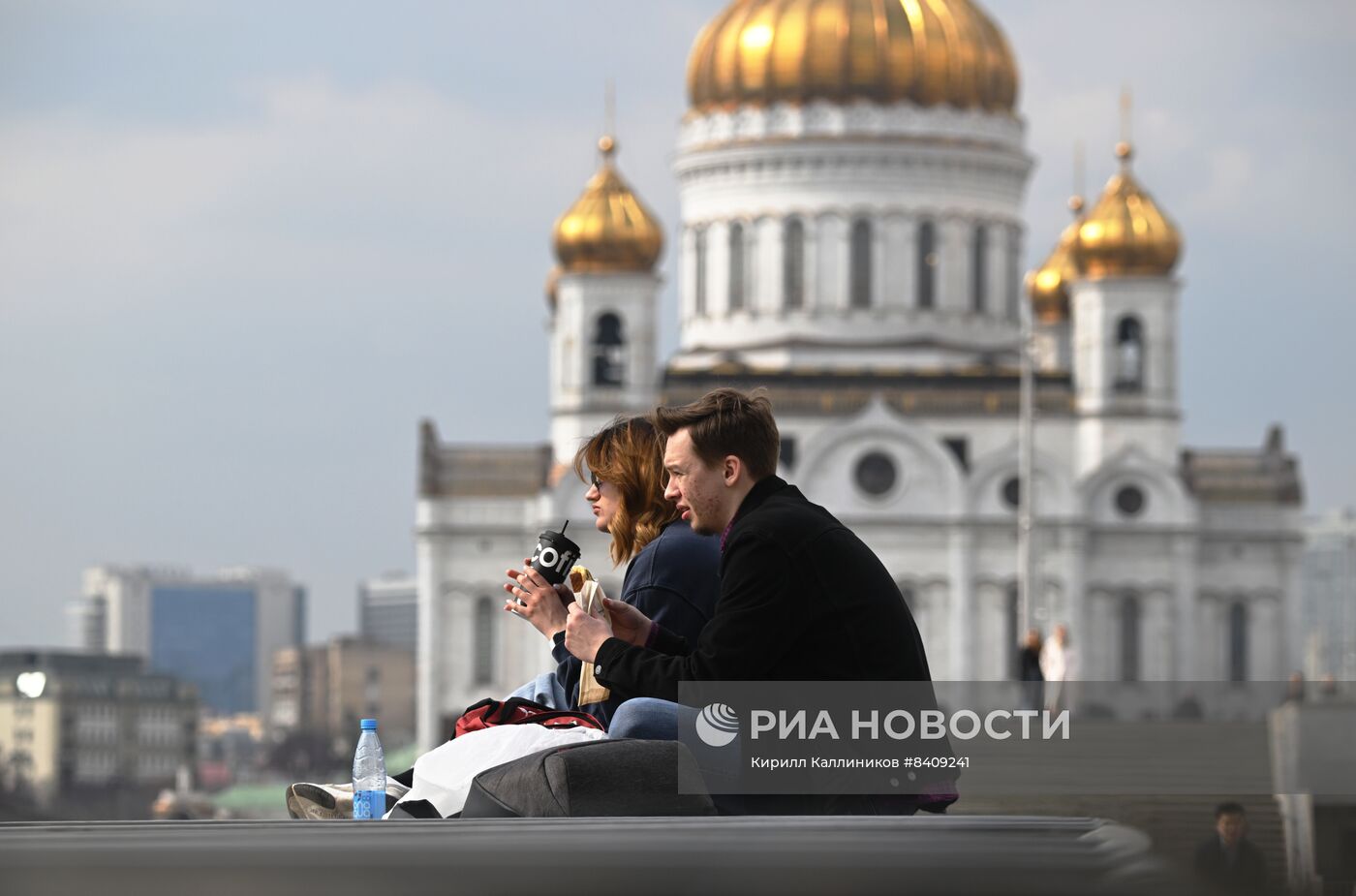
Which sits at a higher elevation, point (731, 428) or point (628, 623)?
point (731, 428)

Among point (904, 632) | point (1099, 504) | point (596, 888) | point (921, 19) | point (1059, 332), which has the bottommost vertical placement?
point (596, 888)

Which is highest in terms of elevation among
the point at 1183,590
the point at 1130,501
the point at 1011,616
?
the point at 1130,501

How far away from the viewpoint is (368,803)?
6422mm

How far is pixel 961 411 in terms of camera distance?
56812 mm

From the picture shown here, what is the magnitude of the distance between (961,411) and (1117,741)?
2907cm

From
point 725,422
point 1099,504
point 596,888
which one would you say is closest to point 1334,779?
A: point 725,422

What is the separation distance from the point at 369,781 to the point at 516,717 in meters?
0.32

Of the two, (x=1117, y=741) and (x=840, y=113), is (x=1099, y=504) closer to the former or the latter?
(x=840, y=113)

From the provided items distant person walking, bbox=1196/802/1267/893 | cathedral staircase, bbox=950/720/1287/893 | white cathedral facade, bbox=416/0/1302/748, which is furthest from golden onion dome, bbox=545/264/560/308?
distant person walking, bbox=1196/802/1267/893

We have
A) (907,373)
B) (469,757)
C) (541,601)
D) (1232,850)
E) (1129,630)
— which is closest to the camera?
(469,757)

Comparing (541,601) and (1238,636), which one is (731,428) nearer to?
(541,601)

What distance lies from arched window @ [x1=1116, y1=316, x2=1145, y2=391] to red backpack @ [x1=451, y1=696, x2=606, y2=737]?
50.7 meters

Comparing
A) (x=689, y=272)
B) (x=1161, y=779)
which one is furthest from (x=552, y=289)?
A: (x=1161, y=779)

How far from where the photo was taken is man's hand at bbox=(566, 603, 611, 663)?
649cm
